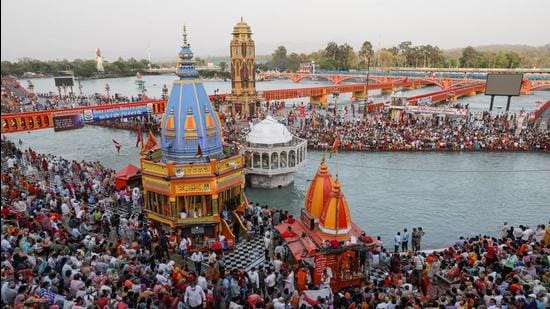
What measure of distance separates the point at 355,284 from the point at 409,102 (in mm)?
32810

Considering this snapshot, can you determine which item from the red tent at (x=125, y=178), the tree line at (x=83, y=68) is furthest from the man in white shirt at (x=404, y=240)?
the tree line at (x=83, y=68)

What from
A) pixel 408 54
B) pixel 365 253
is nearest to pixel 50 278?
pixel 365 253

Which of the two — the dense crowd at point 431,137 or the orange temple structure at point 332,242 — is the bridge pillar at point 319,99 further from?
the orange temple structure at point 332,242

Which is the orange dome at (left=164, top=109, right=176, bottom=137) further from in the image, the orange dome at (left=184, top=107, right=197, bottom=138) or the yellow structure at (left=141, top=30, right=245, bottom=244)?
the orange dome at (left=184, top=107, right=197, bottom=138)

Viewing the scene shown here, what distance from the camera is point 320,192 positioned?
1200 cm

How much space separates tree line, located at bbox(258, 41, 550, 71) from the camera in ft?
389

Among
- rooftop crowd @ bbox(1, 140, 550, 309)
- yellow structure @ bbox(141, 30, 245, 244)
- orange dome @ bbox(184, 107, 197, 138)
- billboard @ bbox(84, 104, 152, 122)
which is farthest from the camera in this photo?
billboard @ bbox(84, 104, 152, 122)

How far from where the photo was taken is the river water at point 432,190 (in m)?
17.5

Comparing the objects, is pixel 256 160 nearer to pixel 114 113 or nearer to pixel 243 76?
pixel 114 113

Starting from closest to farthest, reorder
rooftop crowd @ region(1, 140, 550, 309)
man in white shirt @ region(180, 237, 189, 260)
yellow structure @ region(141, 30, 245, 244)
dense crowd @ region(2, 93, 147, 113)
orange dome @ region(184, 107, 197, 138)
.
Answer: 1. rooftop crowd @ region(1, 140, 550, 309)
2. man in white shirt @ region(180, 237, 189, 260)
3. yellow structure @ region(141, 30, 245, 244)
4. orange dome @ region(184, 107, 197, 138)
5. dense crowd @ region(2, 93, 147, 113)

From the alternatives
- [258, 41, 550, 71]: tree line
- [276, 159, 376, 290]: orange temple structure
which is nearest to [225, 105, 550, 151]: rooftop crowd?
[276, 159, 376, 290]: orange temple structure

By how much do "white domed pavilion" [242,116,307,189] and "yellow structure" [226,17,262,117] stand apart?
21.7 metres

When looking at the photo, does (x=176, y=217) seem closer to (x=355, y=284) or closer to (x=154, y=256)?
(x=154, y=256)

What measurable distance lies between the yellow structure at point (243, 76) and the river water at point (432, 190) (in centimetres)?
1396
